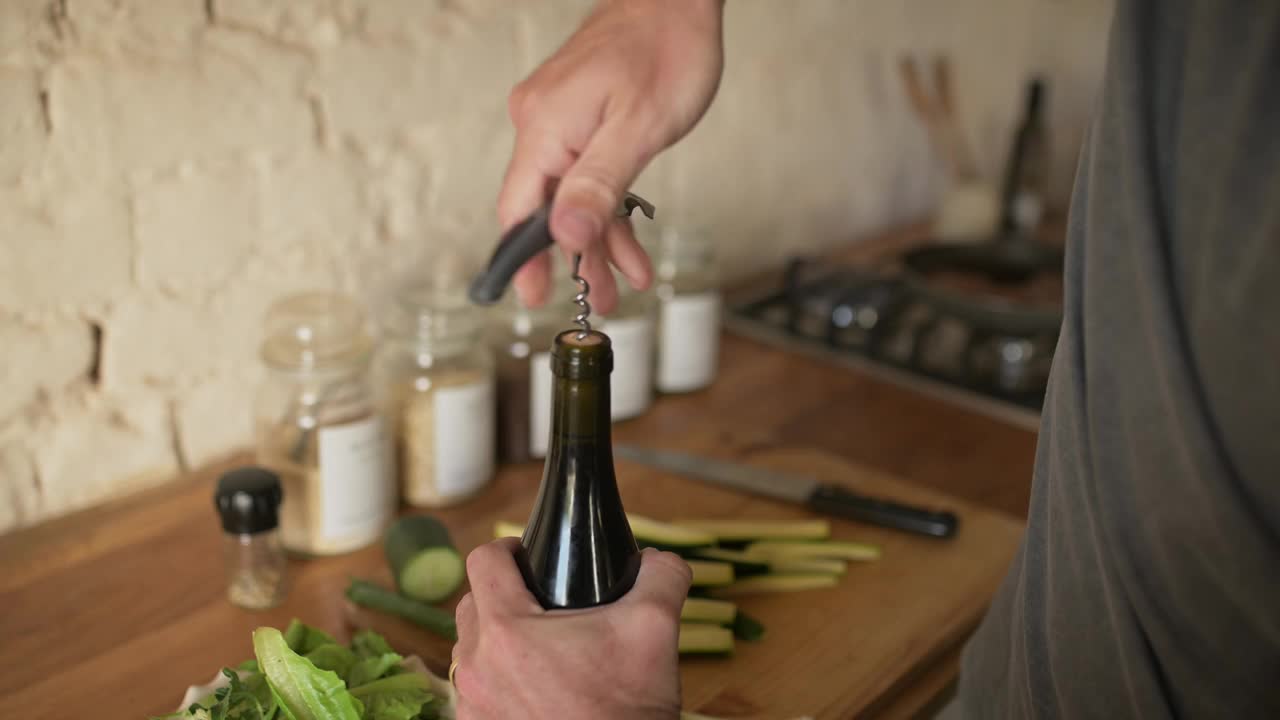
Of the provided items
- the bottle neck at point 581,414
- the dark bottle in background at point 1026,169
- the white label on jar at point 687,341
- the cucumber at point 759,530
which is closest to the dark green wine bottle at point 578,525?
the bottle neck at point 581,414

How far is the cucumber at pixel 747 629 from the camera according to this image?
0.83 metres

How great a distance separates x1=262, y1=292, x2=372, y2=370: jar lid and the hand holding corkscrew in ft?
1.30

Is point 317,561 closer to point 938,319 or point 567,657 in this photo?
point 567,657

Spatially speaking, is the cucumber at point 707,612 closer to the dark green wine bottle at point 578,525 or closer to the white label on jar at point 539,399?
the dark green wine bottle at point 578,525

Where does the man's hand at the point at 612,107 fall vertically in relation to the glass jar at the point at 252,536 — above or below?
above

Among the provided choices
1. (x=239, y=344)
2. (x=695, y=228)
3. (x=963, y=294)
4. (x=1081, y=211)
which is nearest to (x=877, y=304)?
(x=963, y=294)

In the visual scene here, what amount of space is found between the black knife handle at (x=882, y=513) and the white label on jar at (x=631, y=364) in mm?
271

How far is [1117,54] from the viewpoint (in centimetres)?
50

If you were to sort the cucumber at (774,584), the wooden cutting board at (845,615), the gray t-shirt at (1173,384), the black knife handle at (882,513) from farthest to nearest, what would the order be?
the black knife handle at (882,513)
the cucumber at (774,584)
the wooden cutting board at (845,615)
the gray t-shirt at (1173,384)

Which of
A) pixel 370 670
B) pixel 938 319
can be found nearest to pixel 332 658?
pixel 370 670

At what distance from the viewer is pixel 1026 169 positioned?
6.65 feet

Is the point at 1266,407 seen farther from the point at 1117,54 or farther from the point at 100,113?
the point at 100,113

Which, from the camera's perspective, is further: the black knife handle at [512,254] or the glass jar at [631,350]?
the glass jar at [631,350]

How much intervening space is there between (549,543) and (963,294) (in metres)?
1.05
